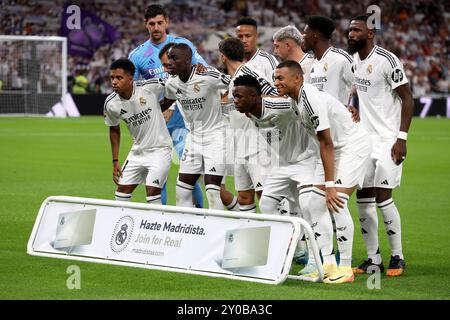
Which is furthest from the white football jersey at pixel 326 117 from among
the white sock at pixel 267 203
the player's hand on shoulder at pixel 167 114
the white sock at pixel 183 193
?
the player's hand on shoulder at pixel 167 114

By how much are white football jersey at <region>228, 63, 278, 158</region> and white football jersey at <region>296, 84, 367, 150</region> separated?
1.06 meters

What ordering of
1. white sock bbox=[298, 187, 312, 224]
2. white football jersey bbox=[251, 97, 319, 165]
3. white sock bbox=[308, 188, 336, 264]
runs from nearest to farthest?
white sock bbox=[308, 188, 336, 264]
white sock bbox=[298, 187, 312, 224]
white football jersey bbox=[251, 97, 319, 165]

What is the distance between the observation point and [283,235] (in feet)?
24.8

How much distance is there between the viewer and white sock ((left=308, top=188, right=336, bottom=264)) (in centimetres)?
801

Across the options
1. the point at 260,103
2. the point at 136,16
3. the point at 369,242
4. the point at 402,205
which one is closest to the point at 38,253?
the point at 260,103

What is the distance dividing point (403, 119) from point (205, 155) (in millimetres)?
2426

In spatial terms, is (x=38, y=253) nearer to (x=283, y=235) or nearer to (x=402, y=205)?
(x=283, y=235)

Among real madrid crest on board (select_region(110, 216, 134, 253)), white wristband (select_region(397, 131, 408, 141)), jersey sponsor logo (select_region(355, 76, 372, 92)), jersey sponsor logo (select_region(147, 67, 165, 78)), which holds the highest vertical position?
jersey sponsor logo (select_region(355, 76, 372, 92))

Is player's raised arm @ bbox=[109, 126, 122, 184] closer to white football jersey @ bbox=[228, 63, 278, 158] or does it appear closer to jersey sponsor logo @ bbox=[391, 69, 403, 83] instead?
white football jersey @ bbox=[228, 63, 278, 158]

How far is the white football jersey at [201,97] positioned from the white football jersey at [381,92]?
1.66 metres

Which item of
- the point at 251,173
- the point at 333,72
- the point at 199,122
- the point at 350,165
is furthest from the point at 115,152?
the point at 350,165

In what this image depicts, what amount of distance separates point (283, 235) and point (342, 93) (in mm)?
2235

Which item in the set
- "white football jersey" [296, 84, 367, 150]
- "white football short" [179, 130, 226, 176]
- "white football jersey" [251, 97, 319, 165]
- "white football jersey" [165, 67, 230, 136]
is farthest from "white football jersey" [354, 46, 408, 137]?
"white football short" [179, 130, 226, 176]

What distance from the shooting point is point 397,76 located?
8.55 meters
